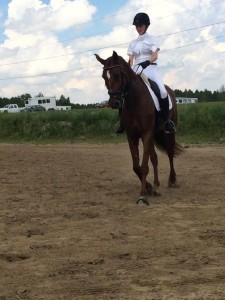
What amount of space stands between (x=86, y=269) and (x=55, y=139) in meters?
19.7

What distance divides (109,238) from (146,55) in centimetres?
396

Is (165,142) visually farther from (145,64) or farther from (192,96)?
(192,96)

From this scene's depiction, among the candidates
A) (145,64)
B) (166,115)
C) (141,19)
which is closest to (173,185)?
(166,115)

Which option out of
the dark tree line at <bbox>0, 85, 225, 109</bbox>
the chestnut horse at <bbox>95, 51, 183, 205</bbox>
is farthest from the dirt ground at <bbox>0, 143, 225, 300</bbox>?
the dark tree line at <bbox>0, 85, 225, 109</bbox>

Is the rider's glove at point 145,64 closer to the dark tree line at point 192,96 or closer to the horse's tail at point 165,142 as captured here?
the horse's tail at point 165,142

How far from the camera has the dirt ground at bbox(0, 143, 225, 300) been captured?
3836 millimetres

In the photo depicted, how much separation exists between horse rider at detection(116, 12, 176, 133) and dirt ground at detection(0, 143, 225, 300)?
1570mm

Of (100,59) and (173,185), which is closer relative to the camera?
(100,59)

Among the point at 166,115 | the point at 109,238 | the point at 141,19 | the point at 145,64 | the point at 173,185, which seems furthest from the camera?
the point at 173,185

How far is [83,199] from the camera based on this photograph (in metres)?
7.73

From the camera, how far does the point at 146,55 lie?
823 cm

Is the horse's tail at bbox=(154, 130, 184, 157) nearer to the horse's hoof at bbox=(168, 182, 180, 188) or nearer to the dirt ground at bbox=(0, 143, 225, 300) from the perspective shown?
the dirt ground at bbox=(0, 143, 225, 300)

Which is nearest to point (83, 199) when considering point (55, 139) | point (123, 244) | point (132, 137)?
point (132, 137)

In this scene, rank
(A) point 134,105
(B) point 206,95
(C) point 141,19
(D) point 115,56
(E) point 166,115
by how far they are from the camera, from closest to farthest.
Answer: (D) point 115,56 → (A) point 134,105 → (C) point 141,19 → (E) point 166,115 → (B) point 206,95
